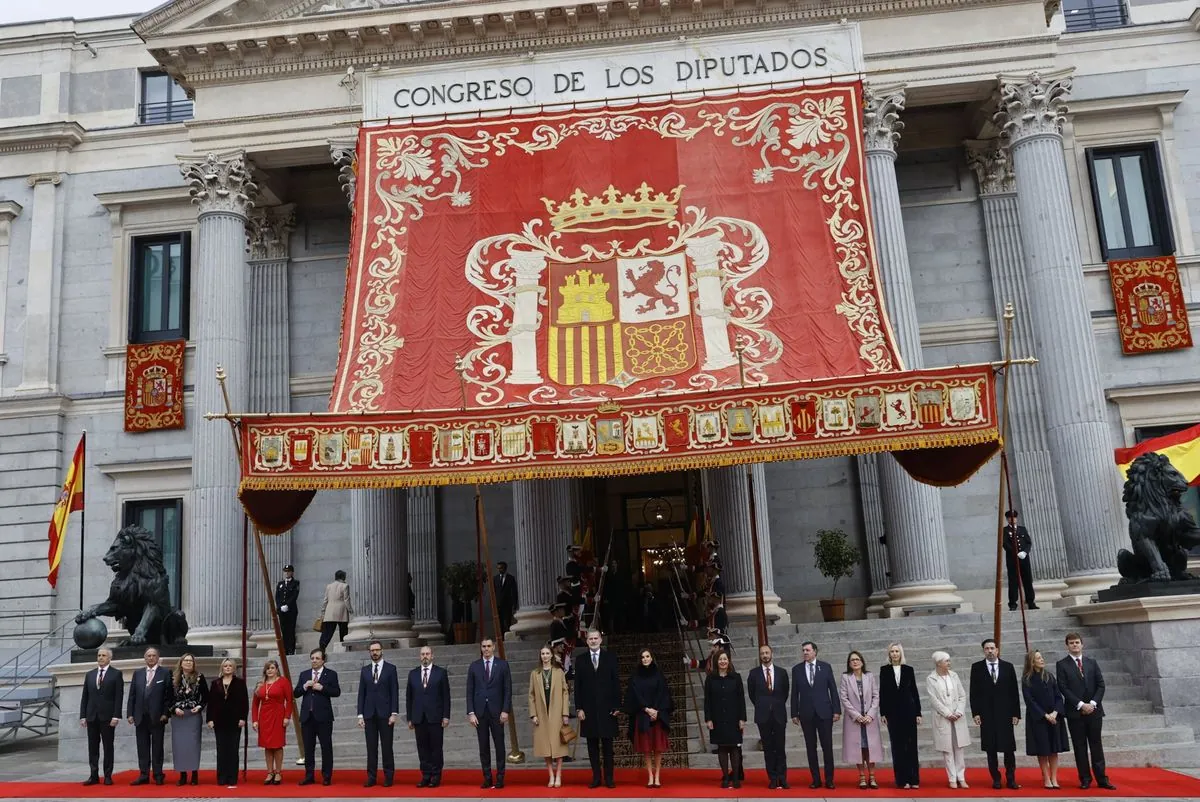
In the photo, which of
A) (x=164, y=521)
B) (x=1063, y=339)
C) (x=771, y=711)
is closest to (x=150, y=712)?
(x=771, y=711)

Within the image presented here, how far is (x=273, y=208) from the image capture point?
85.9 ft

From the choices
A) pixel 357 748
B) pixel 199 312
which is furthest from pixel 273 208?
pixel 357 748

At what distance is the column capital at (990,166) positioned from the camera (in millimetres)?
25047

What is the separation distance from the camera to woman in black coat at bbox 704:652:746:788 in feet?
43.0

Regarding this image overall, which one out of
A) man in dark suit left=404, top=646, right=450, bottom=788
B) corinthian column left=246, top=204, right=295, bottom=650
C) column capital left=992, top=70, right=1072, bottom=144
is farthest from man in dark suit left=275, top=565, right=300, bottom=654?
column capital left=992, top=70, right=1072, bottom=144

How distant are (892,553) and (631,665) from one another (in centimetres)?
575

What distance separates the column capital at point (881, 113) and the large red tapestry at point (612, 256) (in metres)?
2.43

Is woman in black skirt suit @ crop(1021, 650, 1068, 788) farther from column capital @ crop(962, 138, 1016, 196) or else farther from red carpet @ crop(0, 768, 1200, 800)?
column capital @ crop(962, 138, 1016, 196)

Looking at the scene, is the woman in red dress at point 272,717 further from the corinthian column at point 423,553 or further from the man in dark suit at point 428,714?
the corinthian column at point 423,553

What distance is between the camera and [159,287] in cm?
2709

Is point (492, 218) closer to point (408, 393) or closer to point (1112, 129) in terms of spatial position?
point (408, 393)

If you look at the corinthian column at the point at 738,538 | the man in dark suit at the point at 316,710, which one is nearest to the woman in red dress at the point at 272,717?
the man in dark suit at the point at 316,710

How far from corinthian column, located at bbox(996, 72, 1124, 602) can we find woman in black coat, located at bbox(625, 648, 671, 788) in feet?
30.4

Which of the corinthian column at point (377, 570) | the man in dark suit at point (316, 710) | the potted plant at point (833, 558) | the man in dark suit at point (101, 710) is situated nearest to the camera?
the man in dark suit at point (316, 710)
